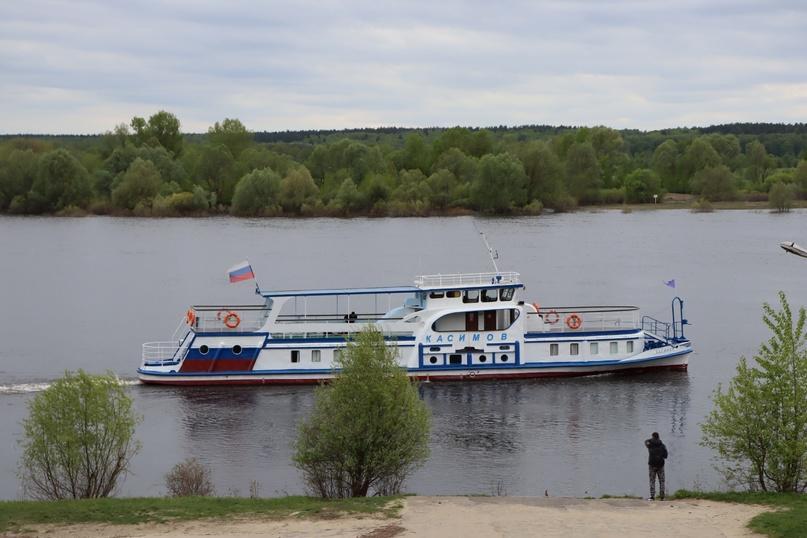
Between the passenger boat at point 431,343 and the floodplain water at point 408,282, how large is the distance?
0.77m

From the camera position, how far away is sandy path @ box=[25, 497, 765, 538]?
24.6 m

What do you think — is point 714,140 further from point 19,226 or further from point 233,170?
point 19,226

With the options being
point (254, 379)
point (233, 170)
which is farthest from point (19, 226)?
point (254, 379)

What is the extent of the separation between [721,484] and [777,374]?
290 inches

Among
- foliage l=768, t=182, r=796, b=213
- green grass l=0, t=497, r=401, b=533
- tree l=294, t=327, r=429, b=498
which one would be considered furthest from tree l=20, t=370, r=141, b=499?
foliage l=768, t=182, r=796, b=213

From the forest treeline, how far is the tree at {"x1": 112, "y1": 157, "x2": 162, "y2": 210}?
0.13m

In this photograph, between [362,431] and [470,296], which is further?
[470,296]

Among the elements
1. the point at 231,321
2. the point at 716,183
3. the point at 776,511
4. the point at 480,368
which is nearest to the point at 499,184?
the point at 716,183

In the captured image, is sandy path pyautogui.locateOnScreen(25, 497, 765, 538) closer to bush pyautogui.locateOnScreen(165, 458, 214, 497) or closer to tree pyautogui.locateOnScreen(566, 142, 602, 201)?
bush pyautogui.locateOnScreen(165, 458, 214, 497)

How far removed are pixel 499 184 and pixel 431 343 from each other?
3800 inches

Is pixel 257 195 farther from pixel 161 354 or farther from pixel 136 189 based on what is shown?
pixel 161 354

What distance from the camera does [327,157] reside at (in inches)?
6649

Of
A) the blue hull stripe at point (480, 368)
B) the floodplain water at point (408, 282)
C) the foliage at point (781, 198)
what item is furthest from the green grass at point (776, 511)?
the foliage at point (781, 198)

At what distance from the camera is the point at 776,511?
2592 centimetres
